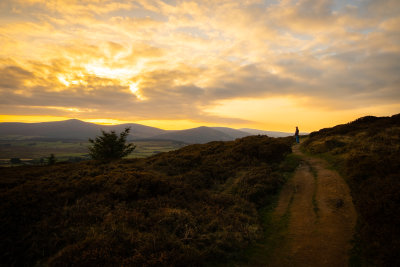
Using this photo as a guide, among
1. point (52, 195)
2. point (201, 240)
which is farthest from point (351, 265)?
point (52, 195)

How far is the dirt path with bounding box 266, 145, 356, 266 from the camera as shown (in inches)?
255

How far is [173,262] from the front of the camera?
5.93 m

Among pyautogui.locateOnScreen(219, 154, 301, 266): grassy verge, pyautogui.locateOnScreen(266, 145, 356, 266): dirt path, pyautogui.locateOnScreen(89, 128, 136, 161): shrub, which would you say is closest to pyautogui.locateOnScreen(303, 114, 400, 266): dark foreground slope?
pyautogui.locateOnScreen(266, 145, 356, 266): dirt path

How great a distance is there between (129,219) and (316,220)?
26.6ft

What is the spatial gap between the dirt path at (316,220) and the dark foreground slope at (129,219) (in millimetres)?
1186

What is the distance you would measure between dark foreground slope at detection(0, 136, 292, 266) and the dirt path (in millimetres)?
1186

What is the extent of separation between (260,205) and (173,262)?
680cm

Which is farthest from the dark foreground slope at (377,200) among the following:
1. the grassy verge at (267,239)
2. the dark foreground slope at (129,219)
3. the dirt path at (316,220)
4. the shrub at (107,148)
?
the shrub at (107,148)

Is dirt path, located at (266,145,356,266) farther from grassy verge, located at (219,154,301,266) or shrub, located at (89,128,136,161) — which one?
shrub, located at (89,128,136,161)

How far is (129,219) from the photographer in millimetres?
8352

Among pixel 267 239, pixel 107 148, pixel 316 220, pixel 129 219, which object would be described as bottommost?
pixel 267 239

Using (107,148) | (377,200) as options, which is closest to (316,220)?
(377,200)

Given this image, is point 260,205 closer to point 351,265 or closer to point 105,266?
point 351,265

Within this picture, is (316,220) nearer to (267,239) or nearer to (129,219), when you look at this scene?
(267,239)
